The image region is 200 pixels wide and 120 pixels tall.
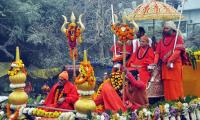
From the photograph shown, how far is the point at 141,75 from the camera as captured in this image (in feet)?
25.0

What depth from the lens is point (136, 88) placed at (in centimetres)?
669

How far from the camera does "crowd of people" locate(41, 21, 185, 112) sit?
654 cm

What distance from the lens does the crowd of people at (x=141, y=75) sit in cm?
654

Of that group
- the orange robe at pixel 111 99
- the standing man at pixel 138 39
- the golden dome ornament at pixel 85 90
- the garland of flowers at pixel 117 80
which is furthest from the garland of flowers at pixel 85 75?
the standing man at pixel 138 39

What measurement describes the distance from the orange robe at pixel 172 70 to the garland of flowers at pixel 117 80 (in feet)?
4.54

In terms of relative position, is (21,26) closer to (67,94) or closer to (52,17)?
(52,17)

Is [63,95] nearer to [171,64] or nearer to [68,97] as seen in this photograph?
[68,97]

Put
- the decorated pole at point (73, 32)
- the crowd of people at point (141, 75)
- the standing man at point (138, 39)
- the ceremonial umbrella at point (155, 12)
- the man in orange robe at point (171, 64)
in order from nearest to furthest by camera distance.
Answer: the crowd of people at point (141, 75) < the decorated pole at point (73, 32) < the man in orange robe at point (171, 64) < the ceremonial umbrella at point (155, 12) < the standing man at point (138, 39)

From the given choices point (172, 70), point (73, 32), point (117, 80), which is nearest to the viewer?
point (117, 80)

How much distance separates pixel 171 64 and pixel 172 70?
0.14 meters

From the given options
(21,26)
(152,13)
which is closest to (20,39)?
(21,26)

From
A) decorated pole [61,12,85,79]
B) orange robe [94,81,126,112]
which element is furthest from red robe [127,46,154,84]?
orange robe [94,81,126,112]

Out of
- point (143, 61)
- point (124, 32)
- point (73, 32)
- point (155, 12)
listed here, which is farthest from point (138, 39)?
point (124, 32)

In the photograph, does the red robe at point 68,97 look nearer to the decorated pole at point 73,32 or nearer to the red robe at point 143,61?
the decorated pole at point 73,32
